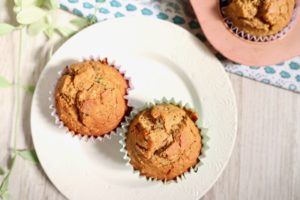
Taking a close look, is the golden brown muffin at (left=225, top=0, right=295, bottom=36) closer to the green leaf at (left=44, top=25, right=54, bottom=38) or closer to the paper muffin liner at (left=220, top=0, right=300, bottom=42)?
the paper muffin liner at (left=220, top=0, right=300, bottom=42)

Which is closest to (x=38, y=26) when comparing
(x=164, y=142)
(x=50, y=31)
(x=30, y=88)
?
(x=50, y=31)

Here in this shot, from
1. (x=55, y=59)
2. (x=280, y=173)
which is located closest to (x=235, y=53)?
(x=280, y=173)

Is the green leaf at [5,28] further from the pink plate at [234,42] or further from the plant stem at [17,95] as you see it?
the pink plate at [234,42]

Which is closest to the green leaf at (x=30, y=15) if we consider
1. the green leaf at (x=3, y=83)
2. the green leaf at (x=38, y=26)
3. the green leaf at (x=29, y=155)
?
the green leaf at (x=38, y=26)

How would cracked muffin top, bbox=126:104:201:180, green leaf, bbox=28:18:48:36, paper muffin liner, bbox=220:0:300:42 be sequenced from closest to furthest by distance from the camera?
cracked muffin top, bbox=126:104:201:180
paper muffin liner, bbox=220:0:300:42
green leaf, bbox=28:18:48:36

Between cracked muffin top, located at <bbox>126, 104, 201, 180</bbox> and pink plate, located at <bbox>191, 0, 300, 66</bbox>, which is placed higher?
pink plate, located at <bbox>191, 0, 300, 66</bbox>

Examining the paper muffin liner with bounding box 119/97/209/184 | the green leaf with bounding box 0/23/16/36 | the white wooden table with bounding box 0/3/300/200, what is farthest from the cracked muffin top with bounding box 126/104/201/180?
the green leaf with bounding box 0/23/16/36

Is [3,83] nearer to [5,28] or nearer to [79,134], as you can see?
[5,28]
